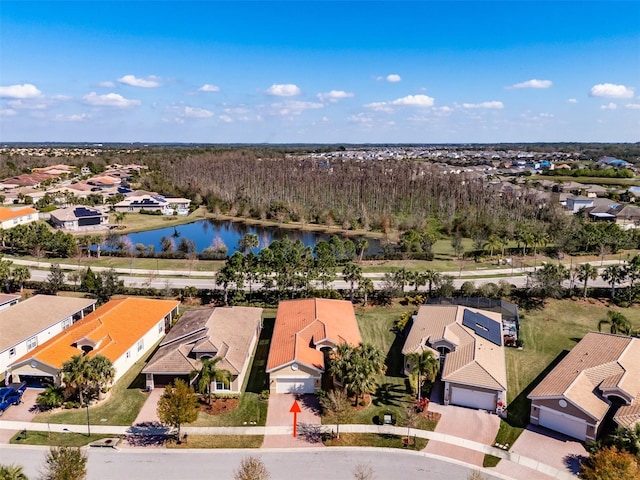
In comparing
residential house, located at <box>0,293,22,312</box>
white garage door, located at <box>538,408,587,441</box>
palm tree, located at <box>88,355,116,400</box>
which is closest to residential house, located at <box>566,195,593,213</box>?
white garage door, located at <box>538,408,587,441</box>

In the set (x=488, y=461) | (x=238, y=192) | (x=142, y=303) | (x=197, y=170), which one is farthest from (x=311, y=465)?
(x=197, y=170)

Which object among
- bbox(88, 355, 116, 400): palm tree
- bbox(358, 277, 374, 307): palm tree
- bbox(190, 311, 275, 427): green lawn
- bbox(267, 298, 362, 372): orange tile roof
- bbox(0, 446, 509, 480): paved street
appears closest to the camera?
bbox(0, 446, 509, 480): paved street

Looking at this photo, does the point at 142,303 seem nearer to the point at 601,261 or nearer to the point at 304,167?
the point at 601,261

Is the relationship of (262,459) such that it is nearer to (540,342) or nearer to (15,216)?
(540,342)

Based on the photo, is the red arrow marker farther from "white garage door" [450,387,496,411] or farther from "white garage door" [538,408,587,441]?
"white garage door" [538,408,587,441]

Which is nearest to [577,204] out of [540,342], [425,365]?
[540,342]

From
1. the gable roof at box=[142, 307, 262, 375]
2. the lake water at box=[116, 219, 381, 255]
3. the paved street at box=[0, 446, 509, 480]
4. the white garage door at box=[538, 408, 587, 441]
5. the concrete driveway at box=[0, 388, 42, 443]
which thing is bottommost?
the paved street at box=[0, 446, 509, 480]
